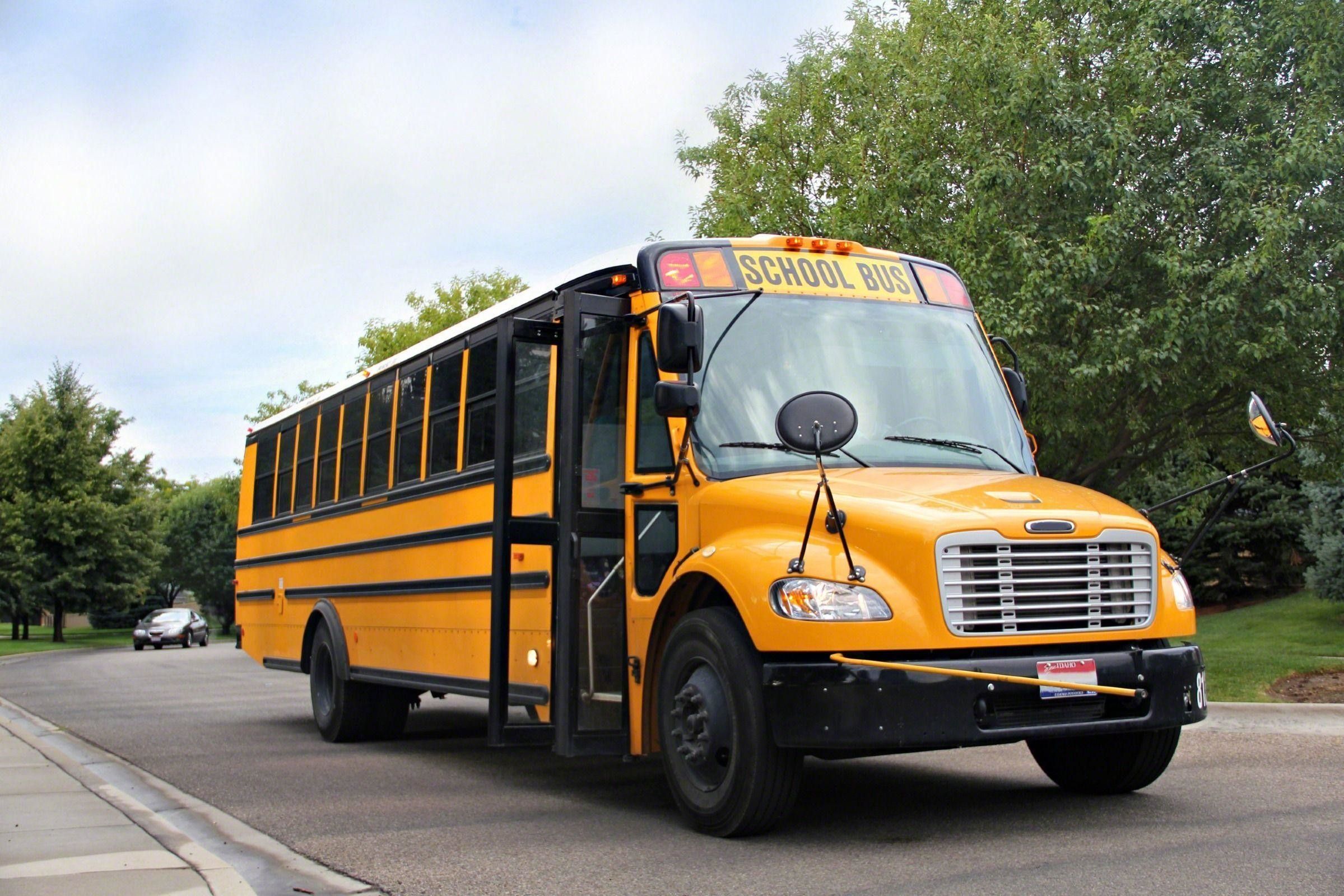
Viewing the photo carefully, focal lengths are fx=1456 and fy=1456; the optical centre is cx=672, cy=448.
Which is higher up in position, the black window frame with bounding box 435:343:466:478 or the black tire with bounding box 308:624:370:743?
the black window frame with bounding box 435:343:466:478

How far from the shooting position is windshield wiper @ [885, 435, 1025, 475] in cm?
711

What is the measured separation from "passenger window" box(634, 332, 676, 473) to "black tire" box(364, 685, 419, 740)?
500 centimetres

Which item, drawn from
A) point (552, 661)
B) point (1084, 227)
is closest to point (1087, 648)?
point (552, 661)

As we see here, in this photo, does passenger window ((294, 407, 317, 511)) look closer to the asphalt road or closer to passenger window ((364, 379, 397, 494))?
passenger window ((364, 379, 397, 494))

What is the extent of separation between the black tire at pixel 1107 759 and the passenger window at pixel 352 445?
239 inches

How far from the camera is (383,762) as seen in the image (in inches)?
405

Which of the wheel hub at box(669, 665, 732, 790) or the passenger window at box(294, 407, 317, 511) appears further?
the passenger window at box(294, 407, 317, 511)

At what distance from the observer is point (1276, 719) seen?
1105 centimetres

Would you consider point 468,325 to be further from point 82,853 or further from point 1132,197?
point 1132,197

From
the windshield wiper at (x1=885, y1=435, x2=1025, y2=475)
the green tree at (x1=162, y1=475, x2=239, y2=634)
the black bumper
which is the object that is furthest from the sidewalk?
the green tree at (x1=162, y1=475, x2=239, y2=634)

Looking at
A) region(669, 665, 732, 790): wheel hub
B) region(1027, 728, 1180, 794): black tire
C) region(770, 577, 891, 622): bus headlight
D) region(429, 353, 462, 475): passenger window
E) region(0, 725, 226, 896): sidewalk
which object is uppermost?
region(429, 353, 462, 475): passenger window

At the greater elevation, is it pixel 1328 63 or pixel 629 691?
pixel 1328 63

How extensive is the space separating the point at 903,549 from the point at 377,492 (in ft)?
19.5

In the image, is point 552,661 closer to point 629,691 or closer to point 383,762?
point 629,691
